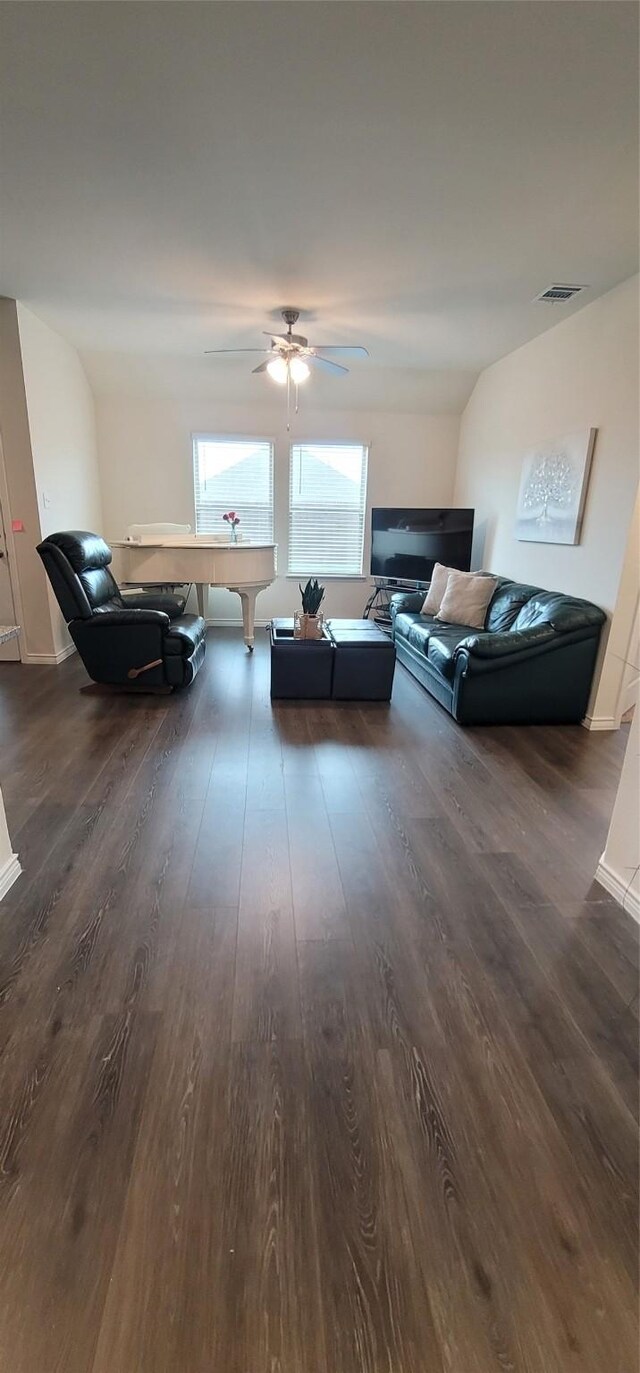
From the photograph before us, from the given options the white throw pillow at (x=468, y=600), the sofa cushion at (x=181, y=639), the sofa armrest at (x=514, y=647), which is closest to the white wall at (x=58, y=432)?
the sofa cushion at (x=181, y=639)

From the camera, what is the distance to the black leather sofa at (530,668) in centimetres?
341

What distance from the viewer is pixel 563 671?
3484mm

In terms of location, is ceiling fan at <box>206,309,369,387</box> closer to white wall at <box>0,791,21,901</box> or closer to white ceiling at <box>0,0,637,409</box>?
white ceiling at <box>0,0,637,409</box>

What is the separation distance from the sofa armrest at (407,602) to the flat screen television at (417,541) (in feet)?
0.97

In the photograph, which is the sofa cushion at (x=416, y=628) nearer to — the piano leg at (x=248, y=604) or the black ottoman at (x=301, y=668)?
the black ottoman at (x=301, y=668)

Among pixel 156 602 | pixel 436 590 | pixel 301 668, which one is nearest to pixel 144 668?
pixel 156 602

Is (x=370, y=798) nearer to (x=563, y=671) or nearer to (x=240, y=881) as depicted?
(x=240, y=881)

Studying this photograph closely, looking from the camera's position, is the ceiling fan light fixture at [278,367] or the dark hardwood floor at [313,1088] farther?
the ceiling fan light fixture at [278,367]

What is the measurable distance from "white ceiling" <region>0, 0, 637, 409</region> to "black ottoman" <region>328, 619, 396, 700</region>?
7.28 ft

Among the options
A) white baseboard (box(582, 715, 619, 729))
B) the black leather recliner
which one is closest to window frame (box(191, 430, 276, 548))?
the black leather recliner

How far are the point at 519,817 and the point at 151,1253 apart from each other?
199 cm

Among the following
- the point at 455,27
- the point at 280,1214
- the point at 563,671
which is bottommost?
the point at 280,1214

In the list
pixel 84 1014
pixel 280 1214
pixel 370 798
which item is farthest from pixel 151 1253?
pixel 370 798

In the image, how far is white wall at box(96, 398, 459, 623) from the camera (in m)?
5.70
